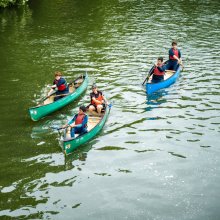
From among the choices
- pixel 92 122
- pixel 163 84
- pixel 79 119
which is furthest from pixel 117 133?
pixel 163 84

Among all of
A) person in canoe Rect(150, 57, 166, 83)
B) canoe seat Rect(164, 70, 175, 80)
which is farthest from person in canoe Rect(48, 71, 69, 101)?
canoe seat Rect(164, 70, 175, 80)

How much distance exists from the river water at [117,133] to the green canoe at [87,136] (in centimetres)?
36

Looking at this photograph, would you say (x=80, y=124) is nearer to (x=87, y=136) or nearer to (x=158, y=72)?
(x=87, y=136)

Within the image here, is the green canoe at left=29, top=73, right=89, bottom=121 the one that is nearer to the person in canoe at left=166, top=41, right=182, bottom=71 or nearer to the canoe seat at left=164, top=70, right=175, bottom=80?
the canoe seat at left=164, top=70, right=175, bottom=80

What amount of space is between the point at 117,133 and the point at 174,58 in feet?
32.6

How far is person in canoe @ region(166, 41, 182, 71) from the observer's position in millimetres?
27373

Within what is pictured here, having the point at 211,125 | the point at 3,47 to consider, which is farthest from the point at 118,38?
the point at 211,125

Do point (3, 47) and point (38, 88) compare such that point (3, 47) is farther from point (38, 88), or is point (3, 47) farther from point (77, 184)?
point (77, 184)

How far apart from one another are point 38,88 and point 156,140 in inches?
421

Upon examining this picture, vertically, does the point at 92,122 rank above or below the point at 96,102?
below

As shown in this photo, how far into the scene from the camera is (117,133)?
797 inches

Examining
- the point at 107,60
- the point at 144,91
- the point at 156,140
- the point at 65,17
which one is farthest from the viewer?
the point at 65,17

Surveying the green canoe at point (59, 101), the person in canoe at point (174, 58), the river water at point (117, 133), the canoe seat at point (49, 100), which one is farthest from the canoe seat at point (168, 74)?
the canoe seat at point (49, 100)

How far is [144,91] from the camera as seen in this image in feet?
82.9
